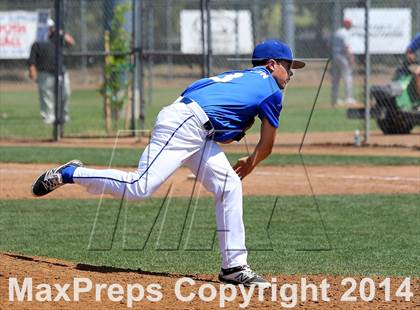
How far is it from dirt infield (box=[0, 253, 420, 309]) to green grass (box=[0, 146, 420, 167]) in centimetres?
866

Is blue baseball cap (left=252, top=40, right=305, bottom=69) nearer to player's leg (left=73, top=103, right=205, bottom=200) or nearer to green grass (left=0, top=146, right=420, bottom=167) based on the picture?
player's leg (left=73, top=103, right=205, bottom=200)

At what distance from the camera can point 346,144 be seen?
2114 centimetres

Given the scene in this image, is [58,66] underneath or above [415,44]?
underneath

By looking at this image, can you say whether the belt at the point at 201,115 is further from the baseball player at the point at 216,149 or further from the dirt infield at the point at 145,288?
the dirt infield at the point at 145,288

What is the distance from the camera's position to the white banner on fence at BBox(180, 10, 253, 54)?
1052 inches

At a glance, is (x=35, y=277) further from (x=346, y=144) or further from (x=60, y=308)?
(x=346, y=144)

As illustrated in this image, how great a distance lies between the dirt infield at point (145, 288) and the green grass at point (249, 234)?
785 millimetres

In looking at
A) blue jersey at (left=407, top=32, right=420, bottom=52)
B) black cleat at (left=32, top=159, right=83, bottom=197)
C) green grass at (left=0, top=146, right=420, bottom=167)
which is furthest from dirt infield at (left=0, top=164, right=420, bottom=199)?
black cleat at (left=32, top=159, right=83, bottom=197)

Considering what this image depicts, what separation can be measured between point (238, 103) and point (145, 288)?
1.60 m

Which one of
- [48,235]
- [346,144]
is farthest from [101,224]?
[346,144]

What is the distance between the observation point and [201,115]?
26.4 feet

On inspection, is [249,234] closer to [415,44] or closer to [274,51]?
[274,51]

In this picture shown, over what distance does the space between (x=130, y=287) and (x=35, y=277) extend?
73 centimetres

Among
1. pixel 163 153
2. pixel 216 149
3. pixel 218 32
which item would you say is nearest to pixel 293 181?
pixel 216 149
